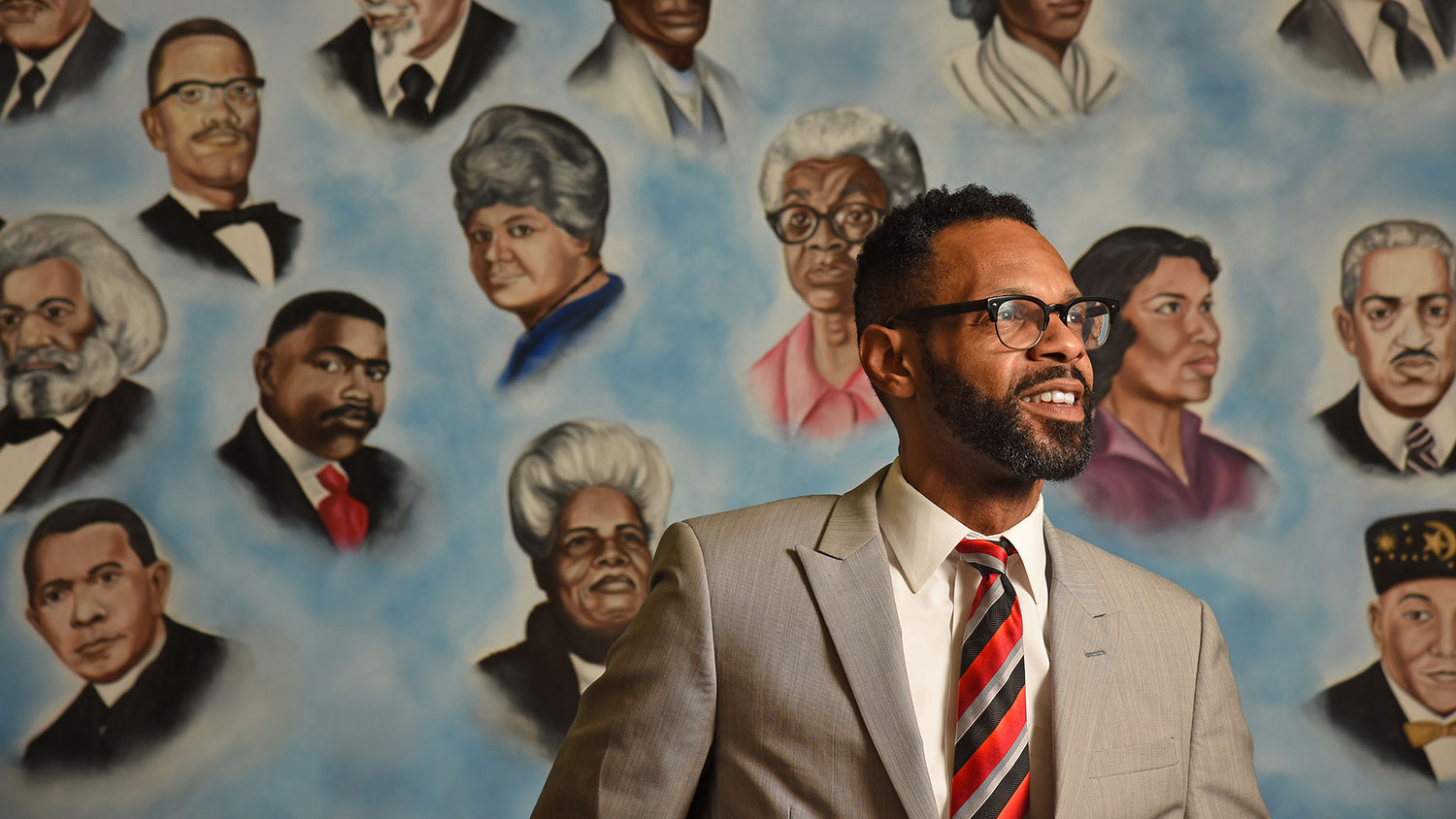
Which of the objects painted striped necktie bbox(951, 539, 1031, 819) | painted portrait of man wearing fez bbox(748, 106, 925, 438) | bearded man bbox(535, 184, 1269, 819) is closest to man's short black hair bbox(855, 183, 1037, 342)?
bearded man bbox(535, 184, 1269, 819)

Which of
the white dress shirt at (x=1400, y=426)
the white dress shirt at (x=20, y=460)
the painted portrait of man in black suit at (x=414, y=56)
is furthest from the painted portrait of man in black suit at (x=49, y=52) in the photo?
the white dress shirt at (x=1400, y=426)

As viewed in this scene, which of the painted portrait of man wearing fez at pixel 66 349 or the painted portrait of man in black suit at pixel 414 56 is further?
the painted portrait of man in black suit at pixel 414 56

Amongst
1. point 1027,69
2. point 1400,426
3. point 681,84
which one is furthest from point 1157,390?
point 681,84

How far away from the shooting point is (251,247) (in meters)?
3.63

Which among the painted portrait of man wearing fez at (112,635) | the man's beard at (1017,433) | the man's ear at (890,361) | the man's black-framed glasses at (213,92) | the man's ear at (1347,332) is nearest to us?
the man's beard at (1017,433)

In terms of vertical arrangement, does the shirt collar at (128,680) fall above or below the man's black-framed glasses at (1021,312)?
below

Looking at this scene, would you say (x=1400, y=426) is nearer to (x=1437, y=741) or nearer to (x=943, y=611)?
(x=1437, y=741)

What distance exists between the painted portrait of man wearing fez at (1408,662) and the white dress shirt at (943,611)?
85.9 inches

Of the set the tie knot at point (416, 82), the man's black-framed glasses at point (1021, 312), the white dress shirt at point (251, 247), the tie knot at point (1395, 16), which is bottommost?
the man's black-framed glasses at point (1021, 312)

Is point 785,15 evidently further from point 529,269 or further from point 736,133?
point 529,269

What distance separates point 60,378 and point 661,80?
1859 mm

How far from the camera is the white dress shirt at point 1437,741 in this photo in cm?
364

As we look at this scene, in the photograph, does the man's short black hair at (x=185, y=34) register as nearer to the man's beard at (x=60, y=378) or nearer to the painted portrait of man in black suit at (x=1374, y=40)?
the man's beard at (x=60, y=378)

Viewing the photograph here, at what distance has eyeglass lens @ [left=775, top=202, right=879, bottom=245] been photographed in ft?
12.3
